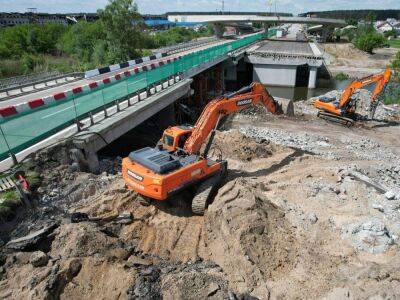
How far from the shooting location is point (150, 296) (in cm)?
671

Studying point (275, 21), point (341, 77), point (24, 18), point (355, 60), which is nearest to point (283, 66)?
point (341, 77)

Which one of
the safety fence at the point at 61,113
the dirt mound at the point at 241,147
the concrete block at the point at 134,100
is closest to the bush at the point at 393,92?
the dirt mound at the point at 241,147

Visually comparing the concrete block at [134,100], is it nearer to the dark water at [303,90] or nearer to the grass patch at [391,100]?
the grass patch at [391,100]

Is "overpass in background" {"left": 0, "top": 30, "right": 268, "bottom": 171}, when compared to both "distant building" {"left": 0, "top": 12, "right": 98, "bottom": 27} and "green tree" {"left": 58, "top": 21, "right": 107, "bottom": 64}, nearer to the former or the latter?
"green tree" {"left": 58, "top": 21, "right": 107, "bottom": 64}

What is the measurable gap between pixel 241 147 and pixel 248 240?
285 inches

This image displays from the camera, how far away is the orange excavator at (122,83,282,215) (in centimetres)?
916

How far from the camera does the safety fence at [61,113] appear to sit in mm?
10250

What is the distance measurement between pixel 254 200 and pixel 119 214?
166 inches


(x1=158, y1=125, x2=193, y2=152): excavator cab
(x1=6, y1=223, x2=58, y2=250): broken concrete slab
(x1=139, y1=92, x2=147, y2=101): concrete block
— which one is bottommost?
(x1=6, y1=223, x2=58, y2=250): broken concrete slab

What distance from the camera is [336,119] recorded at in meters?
21.4

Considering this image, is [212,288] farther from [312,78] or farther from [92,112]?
[312,78]

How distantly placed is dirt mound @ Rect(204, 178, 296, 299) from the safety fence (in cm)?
668

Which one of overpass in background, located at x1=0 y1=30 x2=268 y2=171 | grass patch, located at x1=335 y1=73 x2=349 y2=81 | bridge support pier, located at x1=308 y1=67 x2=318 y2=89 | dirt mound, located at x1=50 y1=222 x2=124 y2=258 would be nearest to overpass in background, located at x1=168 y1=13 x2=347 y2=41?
grass patch, located at x1=335 y1=73 x2=349 y2=81

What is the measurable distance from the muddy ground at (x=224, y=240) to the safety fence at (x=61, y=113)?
0.92 meters
